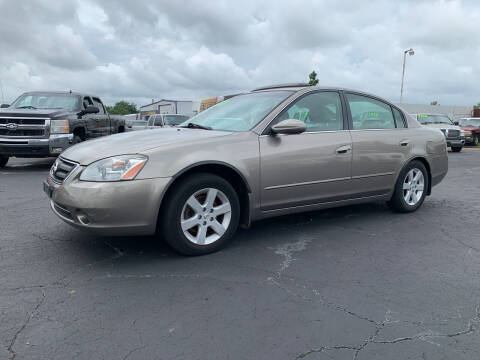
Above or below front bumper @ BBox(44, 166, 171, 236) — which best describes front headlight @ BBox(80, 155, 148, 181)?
above

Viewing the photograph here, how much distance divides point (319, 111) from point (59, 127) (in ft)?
21.1

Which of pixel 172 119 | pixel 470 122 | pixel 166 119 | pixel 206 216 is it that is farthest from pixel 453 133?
pixel 206 216

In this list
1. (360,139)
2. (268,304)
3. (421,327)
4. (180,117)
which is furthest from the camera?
(180,117)

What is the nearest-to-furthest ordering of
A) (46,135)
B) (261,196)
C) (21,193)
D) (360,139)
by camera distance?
(261,196), (360,139), (21,193), (46,135)

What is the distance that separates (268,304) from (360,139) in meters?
2.56

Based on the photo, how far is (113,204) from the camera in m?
3.12

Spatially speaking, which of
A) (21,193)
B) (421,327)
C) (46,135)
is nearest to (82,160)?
(421,327)

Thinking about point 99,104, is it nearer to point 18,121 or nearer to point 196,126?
point 18,121

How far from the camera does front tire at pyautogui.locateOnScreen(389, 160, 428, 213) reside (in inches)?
201

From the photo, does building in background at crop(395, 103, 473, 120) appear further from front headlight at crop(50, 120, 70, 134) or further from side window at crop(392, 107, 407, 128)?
side window at crop(392, 107, 407, 128)

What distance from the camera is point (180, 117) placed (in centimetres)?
1722

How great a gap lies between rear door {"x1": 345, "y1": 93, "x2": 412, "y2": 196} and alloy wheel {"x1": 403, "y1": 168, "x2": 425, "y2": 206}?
1.08 feet

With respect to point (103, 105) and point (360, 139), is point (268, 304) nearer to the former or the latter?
point (360, 139)

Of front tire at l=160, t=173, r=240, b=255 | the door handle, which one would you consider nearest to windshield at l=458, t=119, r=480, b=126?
the door handle
